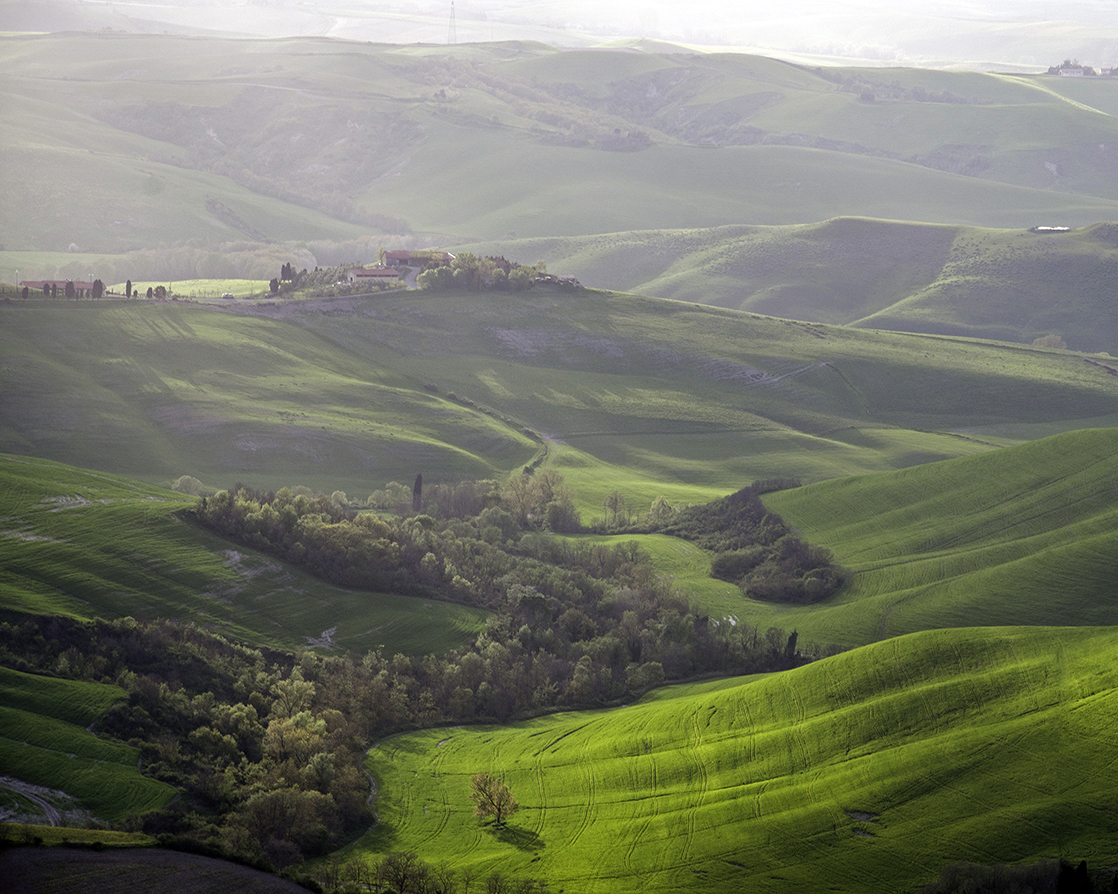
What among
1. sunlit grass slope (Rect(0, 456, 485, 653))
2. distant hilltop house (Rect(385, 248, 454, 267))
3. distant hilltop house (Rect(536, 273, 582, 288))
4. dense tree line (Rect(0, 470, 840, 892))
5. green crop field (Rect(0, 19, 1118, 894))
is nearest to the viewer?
green crop field (Rect(0, 19, 1118, 894))

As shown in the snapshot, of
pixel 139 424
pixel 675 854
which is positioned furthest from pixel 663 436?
pixel 675 854

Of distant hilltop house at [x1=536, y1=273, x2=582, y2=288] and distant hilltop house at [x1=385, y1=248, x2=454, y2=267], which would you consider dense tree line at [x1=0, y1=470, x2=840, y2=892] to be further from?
distant hilltop house at [x1=385, y1=248, x2=454, y2=267]

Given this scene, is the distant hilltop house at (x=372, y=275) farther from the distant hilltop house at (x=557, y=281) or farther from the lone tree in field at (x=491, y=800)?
the lone tree in field at (x=491, y=800)

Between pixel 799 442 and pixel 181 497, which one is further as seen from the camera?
pixel 799 442

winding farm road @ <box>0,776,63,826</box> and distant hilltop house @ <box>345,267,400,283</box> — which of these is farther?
distant hilltop house @ <box>345,267,400,283</box>

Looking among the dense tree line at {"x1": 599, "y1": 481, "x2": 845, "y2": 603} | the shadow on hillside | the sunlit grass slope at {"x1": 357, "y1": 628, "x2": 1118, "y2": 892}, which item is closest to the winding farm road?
the sunlit grass slope at {"x1": 357, "y1": 628, "x2": 1118, "y2": 892}

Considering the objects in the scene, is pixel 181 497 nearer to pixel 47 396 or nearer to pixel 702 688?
pixel 47 396

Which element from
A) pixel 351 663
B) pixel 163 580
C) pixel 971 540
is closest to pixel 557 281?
pixel 971 540
